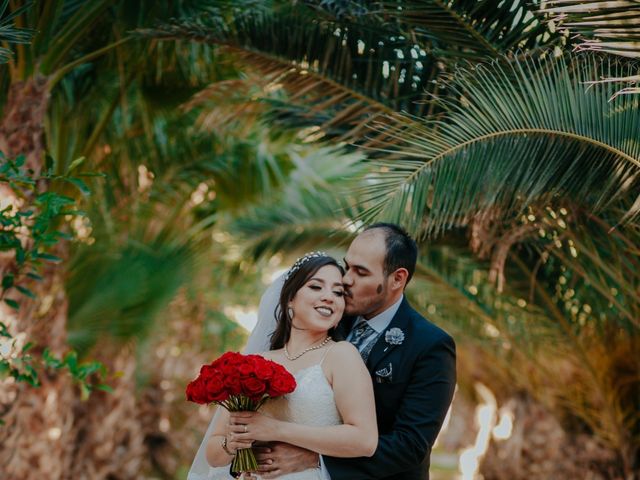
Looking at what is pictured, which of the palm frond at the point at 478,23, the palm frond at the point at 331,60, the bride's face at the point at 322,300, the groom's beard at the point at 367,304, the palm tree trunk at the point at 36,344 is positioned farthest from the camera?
the palm tree trunk at the point at 36,344

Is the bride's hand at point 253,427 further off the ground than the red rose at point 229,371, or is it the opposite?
the red rose at point 229,371

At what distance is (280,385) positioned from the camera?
3.52 metres

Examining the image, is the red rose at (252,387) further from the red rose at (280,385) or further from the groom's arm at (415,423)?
the groom's arm at (415,423)

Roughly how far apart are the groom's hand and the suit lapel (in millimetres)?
511

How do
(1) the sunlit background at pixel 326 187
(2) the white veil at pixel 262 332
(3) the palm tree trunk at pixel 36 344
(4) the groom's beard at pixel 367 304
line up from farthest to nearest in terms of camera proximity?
(3) the palm tree trunk at pixel 36 344
(1) the sunlit background at pixel 326 187
(2) the white veil at pixel 262 332
(4) the groom's beard at pixel 367 304

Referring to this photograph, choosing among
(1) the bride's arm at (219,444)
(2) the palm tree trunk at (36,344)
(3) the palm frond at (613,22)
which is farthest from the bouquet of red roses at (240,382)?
(2) the palm tree trunk at (36,344)

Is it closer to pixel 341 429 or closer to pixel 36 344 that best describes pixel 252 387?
pixel 341 429

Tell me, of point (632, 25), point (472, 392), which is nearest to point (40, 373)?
point (632, 25)

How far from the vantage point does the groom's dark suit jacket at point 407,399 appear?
3734 mm

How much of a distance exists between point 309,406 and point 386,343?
1.65 feet

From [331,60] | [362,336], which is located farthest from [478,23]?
[362,336]

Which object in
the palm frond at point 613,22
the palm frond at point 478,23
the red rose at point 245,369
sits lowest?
the red rose at point 245,369

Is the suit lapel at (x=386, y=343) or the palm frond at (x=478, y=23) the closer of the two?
the suit lapel at (x=386, y=343)

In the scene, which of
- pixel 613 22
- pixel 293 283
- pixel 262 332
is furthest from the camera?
pixel 262 332
